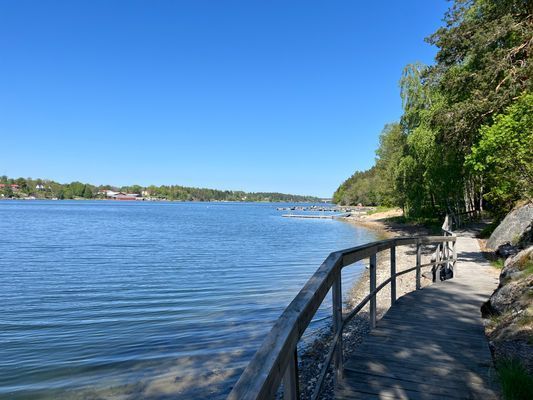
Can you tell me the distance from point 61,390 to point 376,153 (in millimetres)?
40874

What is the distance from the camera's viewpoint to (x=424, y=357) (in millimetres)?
4242

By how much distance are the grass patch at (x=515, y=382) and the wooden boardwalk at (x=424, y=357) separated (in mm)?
127

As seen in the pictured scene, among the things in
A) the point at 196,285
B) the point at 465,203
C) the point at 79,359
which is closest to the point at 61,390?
the point at 79,359

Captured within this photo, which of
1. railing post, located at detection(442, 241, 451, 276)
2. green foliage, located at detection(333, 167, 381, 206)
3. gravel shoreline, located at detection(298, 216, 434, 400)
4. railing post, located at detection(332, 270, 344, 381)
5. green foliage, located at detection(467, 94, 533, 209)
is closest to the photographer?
railing post, located at detection(332, 270, 344, 381)

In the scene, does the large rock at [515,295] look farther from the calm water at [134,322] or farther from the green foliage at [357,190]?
the green foliage at [357,190]

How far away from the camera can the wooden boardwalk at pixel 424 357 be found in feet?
11.5

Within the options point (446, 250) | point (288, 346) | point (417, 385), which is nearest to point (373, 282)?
point (417, 385)

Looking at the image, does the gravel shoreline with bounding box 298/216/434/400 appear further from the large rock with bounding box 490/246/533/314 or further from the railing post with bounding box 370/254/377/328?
the large rock with bounding box 490/246/533/314

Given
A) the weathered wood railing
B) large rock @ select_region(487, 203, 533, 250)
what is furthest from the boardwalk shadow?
large rock @ select_region(487, 203, 533, 250)

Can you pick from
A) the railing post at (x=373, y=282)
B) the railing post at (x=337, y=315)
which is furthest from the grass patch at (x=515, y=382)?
the railing post at (x=373, y=282)

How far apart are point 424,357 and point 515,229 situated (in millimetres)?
12790

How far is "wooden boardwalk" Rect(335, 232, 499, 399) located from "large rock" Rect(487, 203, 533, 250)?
812cm

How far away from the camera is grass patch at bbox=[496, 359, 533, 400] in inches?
125

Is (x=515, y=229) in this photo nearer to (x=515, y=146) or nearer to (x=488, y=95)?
(x=488, y=95)
